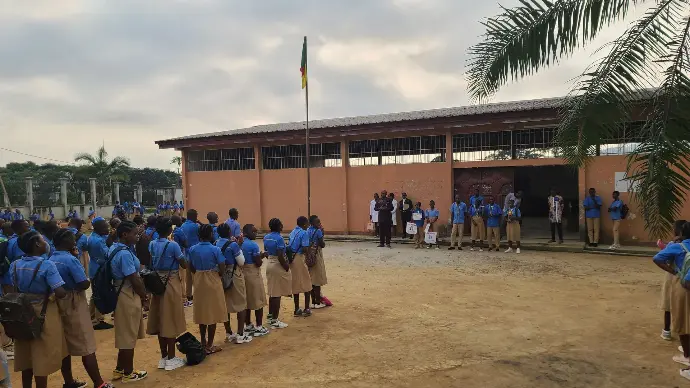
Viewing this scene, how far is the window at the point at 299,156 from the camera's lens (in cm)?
1647

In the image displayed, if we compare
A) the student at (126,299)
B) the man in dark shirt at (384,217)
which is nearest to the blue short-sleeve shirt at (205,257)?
the student at (126,299)

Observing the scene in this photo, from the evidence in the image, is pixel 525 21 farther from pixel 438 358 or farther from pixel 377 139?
pixel 377 139

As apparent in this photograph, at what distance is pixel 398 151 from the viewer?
1547cm

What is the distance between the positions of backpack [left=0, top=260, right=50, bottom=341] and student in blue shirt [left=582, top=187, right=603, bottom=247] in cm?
1251

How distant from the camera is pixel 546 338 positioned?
5500mm

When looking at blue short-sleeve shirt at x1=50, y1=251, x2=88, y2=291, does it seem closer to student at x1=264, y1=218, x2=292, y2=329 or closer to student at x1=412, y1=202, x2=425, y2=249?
student at x1=264, y1=218, x2=292, y2=329

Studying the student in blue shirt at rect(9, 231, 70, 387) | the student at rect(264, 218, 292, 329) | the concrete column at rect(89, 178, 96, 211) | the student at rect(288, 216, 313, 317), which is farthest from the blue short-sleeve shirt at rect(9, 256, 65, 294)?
the concrete column at rect(89, 178, 96, 211)

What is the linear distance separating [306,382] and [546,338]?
9.95 feet

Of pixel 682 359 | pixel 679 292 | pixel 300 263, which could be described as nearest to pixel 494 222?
pixel 300 263

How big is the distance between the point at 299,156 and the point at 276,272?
1113 centimetres

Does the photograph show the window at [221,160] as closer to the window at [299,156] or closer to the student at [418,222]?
the window at [299,156]

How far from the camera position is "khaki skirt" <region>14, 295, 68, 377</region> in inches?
157

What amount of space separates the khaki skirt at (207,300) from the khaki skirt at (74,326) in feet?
4.02

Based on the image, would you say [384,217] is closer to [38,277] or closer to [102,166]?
[38,277]
